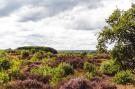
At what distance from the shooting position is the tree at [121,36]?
23266 mm

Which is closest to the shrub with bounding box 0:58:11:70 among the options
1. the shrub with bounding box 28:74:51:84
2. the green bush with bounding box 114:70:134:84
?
the shrub with bounding box 28:74:51:84

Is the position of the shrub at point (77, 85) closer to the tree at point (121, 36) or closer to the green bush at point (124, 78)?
the tree at point (121, 36)

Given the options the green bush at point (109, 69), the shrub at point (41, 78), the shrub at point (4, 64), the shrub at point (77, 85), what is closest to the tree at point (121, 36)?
the shrub at point (77, 85)

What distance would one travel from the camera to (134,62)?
23953 millimetres

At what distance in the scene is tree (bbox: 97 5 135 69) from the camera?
23.3 meters

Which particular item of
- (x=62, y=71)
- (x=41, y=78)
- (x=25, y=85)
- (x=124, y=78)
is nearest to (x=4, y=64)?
(x=62, y=71)

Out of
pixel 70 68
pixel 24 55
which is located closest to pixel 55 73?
pixel 70 68

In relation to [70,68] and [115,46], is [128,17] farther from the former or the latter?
[70,68]

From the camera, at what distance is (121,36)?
2334 centimetres

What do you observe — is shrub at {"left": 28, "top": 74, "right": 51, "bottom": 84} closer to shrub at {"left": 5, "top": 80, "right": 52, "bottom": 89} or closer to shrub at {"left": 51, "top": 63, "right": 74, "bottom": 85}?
shrub at {"left": 51, "top": 63, "right": 74, "bottom": 85}

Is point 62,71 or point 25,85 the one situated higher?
point 62,71

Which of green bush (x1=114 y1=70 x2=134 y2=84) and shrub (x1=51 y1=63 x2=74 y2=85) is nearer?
green bush (x1=114 y1=70 x2=134 y2=84)

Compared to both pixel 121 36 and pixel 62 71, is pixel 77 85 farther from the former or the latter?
pixel 62 71

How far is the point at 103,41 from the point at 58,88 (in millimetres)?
4411
